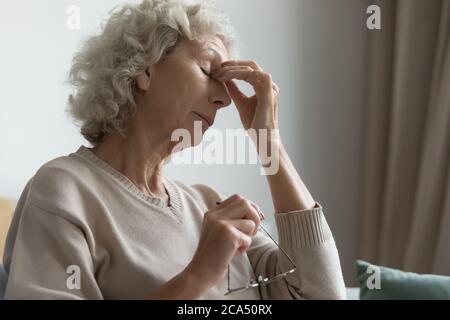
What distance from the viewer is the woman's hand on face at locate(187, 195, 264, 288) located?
1177mm

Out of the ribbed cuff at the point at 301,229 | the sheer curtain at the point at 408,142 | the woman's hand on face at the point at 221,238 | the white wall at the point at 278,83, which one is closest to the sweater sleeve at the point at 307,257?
the ribbed cuff at the point at 301,229

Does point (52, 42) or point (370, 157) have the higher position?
point (52, 42)

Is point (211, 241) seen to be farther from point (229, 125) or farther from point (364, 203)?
point (364, 203)

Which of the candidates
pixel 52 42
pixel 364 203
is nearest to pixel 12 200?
pixel 52 42

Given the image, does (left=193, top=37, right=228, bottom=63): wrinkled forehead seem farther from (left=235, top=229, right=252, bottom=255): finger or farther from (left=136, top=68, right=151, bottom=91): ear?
(left=235, top=229, right=252, bottom=255): finger

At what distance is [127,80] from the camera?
1.44 metres

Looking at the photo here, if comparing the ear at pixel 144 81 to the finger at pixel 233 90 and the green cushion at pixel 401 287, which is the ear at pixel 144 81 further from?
the green cushion at pixel 401 287

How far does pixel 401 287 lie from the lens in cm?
180

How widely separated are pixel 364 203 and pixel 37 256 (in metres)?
2.23

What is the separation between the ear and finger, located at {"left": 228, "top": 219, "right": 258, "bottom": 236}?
1.28 ft

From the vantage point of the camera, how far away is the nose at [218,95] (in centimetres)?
146

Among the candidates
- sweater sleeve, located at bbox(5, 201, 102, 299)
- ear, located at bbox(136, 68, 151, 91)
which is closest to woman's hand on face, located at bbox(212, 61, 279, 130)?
ear, located at bbox(136, 68, 151, 91)

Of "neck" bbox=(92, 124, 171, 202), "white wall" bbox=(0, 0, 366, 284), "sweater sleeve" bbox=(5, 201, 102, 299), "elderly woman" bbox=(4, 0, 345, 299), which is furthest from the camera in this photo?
"white wall" bbox=(0, 0, 366, 284)
